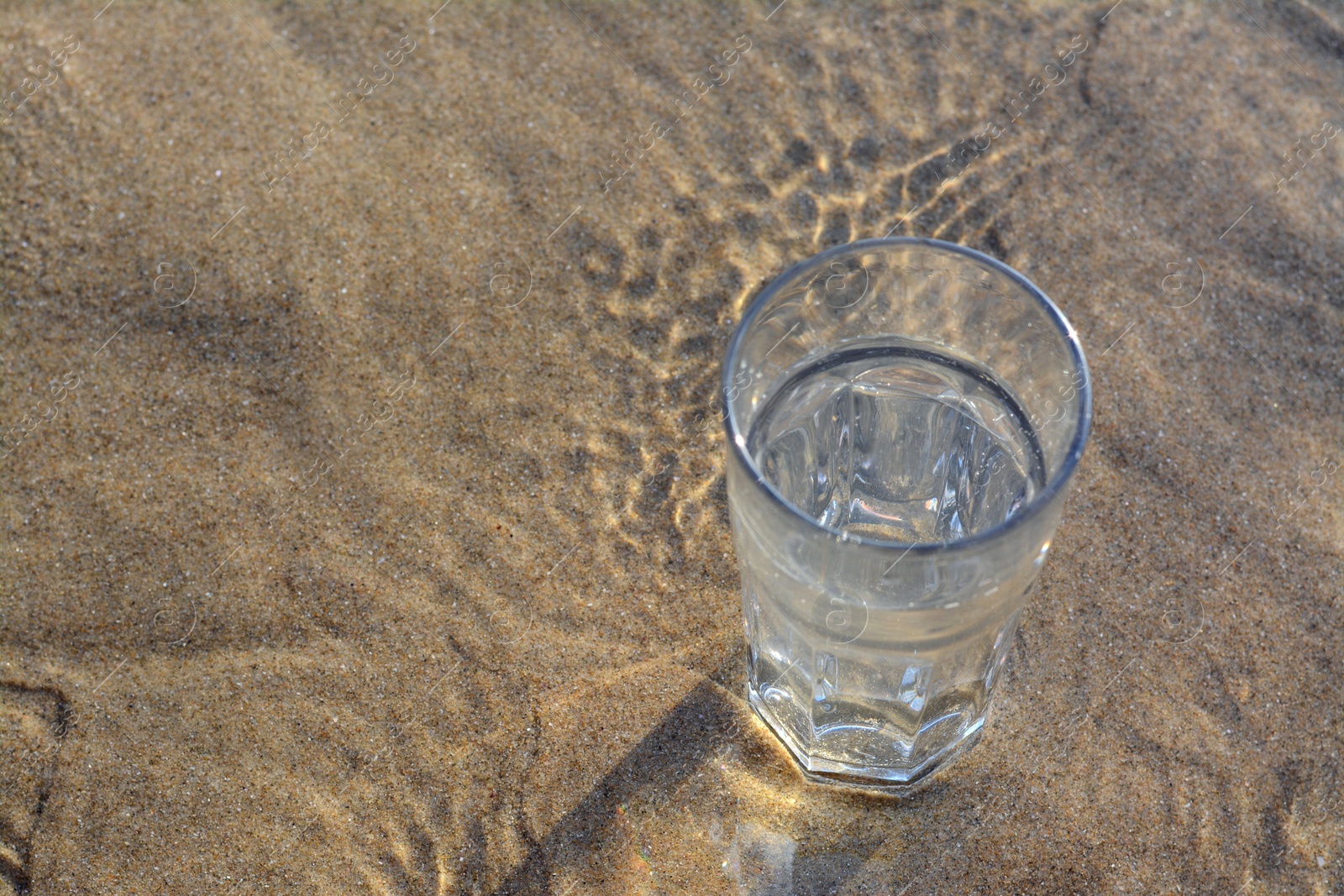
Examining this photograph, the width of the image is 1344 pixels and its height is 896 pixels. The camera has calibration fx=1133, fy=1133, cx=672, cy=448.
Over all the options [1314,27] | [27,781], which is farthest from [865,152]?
[27,781]

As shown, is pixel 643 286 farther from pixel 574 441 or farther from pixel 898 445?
pixel 898 445

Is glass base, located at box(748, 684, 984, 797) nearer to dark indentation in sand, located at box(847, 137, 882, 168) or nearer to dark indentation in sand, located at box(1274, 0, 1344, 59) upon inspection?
dark indentation in sand, located at box(847, 137, 882, 168)

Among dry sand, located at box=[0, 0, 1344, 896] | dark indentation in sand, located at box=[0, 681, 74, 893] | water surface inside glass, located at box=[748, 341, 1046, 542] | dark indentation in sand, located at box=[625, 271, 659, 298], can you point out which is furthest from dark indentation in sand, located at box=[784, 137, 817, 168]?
dark indentation in sand, located at box=[0, 681, 74, 893]

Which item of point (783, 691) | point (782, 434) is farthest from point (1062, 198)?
point (783, 691)

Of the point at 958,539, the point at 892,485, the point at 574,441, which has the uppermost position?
the point at 958,539

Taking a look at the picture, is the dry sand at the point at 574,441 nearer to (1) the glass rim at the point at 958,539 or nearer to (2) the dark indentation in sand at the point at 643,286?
(2) the dark indentation in sand at the point at 643,286

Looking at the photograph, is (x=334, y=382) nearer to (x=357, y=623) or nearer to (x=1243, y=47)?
(x=357, y=623)
